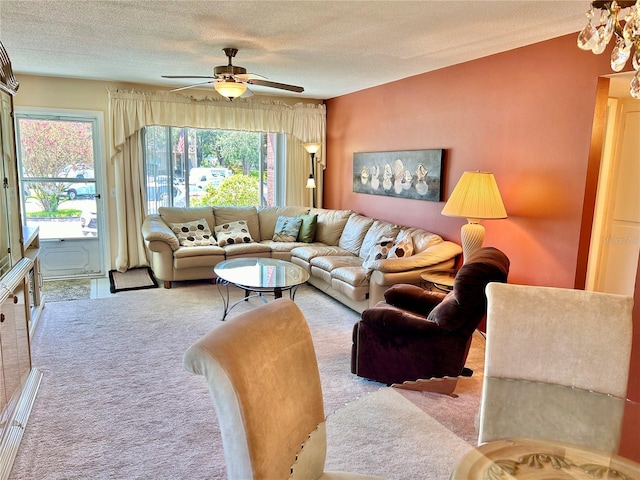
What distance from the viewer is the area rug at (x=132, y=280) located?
16.7ft

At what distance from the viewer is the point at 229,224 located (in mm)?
5734

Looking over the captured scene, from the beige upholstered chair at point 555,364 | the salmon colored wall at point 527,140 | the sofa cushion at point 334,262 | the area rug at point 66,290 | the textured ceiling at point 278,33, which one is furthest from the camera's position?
the area rug at point 66,290

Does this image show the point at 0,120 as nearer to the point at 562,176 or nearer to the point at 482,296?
the point at 482,296

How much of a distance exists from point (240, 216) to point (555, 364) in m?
4.66

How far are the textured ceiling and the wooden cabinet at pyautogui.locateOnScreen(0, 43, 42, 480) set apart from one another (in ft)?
2.37

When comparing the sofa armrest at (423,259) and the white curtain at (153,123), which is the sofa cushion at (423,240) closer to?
the sofa armrest at (423,259)

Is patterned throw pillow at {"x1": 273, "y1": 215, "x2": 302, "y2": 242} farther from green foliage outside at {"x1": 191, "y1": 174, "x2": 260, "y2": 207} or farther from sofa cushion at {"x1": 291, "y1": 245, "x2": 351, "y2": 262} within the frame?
green foliage outside at {"x1": 191, "y1": 174, "x2": 260, "y2": 207}

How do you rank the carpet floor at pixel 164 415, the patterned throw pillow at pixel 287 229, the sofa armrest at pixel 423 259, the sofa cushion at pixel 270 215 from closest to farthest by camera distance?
1. the carpet floor at pixel 164 415
2. the sofa armrest at pixel 423 259
3. the patterned throw pillow at pixel 287 229
4. the sofa cushion at pixel 270 215

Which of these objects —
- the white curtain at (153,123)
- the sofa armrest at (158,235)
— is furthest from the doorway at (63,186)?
the sofa armrest at (158,235)

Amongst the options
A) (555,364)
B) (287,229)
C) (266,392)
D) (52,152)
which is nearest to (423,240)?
(287,229)

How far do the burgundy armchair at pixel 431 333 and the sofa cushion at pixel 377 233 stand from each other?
6.27 feet

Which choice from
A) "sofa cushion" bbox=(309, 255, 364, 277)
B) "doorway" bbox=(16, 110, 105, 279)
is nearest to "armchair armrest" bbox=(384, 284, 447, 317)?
"sofa cushion" bbox=(309, 255, 364, 277)

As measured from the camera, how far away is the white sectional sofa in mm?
3984

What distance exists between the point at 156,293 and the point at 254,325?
3.88m
